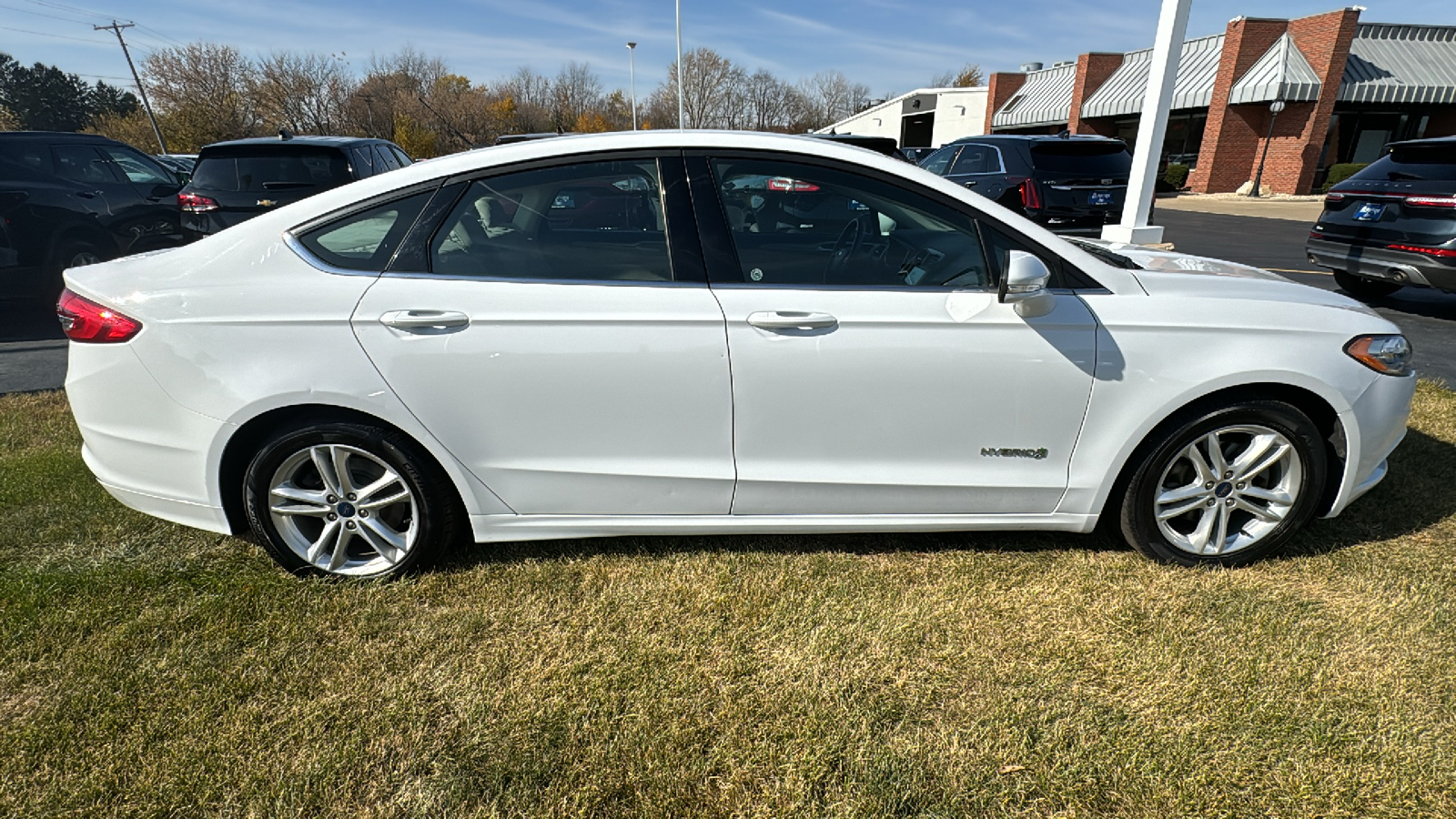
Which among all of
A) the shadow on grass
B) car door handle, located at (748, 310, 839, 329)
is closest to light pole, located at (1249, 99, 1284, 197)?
the shadow on grass

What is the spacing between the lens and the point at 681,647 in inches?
93.6

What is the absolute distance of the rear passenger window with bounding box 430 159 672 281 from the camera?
2449mm

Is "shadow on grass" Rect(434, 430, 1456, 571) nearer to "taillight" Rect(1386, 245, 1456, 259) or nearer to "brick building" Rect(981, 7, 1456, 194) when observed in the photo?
"taillight" Rect(1386, 245, 1456, 259)

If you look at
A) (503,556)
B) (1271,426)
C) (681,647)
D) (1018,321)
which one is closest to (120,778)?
(503,556)

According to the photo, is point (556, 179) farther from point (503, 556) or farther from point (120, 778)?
point (120, 778)

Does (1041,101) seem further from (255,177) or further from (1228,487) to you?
(1228,487)

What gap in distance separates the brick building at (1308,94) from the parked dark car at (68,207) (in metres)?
28.5

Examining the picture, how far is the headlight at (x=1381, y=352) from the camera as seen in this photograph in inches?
103

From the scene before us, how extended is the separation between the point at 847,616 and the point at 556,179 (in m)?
1.79

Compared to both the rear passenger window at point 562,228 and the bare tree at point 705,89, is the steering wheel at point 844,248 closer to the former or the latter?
the rear passenger window at point 562,228

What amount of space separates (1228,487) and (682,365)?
2.04m

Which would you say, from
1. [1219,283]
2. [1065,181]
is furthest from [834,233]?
[1065,181]

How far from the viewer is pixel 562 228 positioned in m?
2.50

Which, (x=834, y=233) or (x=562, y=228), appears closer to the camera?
(x=562, y=228)
